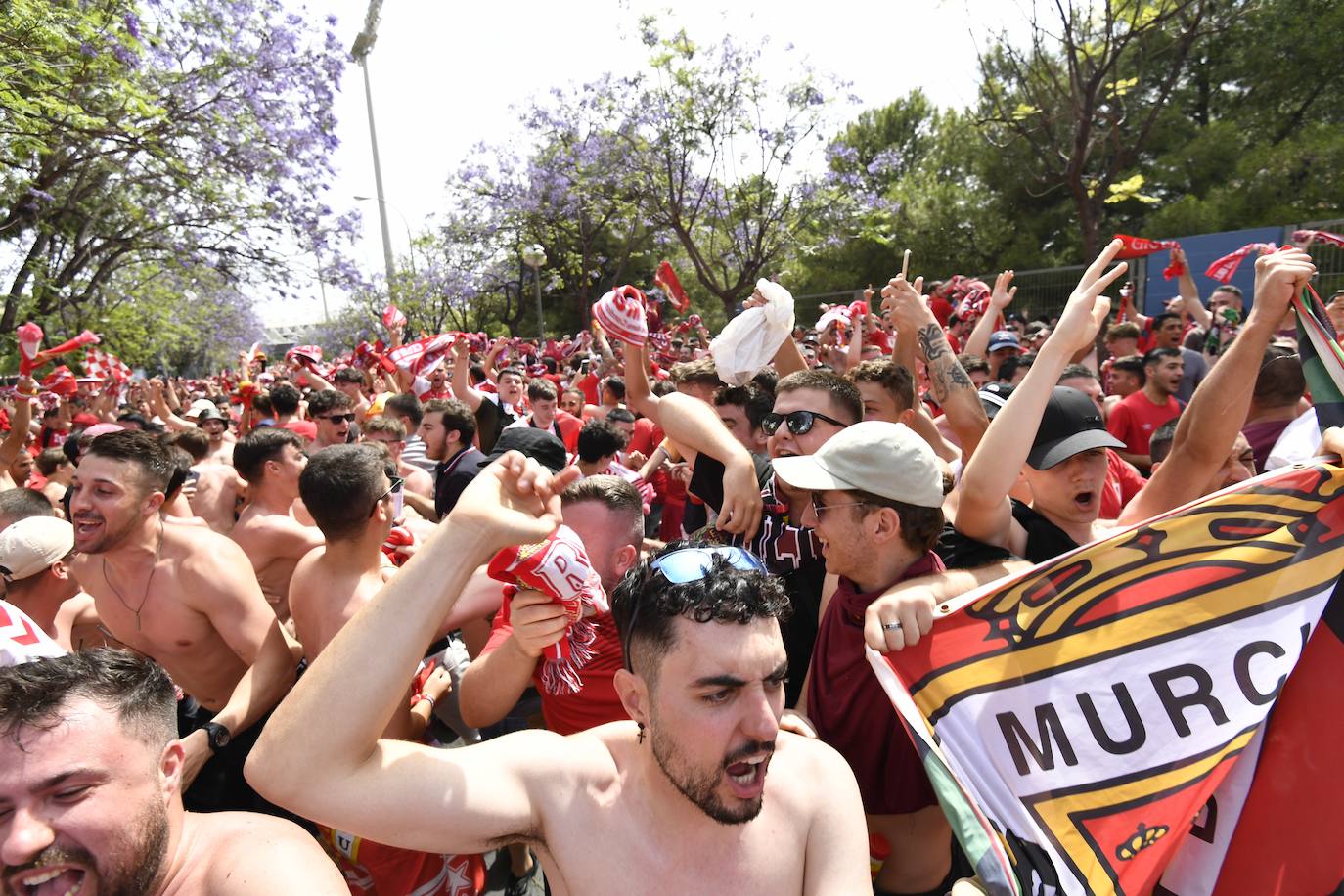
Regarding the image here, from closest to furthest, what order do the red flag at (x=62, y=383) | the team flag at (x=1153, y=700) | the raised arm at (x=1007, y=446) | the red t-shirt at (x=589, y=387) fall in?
the team flag at (x=1153, y=700) < the raised arm at (x=1007, y=446) < the red flag at (x=62, y=383) < the red t-shirt at (x=589, y=387)

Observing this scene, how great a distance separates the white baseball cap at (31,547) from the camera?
11.3ft

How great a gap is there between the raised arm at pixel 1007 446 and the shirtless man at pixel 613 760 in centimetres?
Result: 89

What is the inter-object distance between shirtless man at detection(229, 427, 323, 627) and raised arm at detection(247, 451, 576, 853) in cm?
306

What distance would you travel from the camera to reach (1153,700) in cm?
220

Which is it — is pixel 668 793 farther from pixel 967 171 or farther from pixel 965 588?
pixel 967 171

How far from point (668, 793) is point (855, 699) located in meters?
0.76

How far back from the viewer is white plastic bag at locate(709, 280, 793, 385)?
14.0ft

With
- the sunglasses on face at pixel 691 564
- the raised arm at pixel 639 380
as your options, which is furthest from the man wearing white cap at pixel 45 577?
the raised arm at pixel 639 380

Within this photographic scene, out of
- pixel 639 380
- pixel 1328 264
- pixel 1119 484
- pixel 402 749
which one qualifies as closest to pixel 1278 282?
pixel 1119 484

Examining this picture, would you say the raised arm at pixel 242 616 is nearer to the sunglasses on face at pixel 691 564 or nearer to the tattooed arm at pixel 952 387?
the sunglasses on face at pixel 691 564

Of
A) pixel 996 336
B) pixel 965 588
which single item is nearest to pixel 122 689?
pixel 965 588

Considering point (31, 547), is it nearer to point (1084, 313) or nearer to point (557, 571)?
point (557, 571)

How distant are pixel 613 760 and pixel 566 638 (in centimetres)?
52

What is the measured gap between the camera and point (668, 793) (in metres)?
1.93
